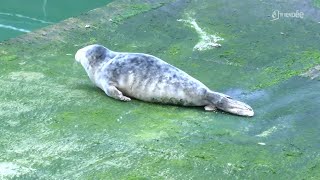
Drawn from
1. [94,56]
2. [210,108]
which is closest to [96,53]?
[94,56]

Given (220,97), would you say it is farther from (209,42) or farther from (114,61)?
(209,42)

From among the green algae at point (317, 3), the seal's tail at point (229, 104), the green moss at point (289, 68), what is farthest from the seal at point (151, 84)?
the green algae at point (317, 3)

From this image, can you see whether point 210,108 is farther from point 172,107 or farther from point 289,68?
point 289,68

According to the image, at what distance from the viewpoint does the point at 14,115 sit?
13.9ft

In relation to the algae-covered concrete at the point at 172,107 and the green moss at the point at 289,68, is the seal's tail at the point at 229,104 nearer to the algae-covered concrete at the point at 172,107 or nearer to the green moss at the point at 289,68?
the algae-covered concrete at the point at 172,107

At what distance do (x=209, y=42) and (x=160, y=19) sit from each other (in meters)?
0.92

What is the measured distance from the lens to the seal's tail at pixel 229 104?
170 inches

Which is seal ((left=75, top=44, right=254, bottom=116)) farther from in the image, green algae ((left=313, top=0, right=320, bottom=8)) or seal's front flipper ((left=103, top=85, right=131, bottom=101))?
green algae ((left=313, top=0, right=320, bottom=8))

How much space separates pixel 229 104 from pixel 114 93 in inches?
34.9

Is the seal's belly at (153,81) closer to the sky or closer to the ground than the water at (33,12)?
closer to the sky

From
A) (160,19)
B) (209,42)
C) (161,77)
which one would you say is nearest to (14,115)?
(161,77)

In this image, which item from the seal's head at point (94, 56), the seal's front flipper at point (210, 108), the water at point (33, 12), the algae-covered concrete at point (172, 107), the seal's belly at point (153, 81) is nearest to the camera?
the algae-covered concrete at point (172, 107)

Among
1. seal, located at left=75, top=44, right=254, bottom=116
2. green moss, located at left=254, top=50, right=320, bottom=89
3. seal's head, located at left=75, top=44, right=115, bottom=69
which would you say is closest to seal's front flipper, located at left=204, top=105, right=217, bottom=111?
seal, located at left=75, top=44, right=254, bottom=116

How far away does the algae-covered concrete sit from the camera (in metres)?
3.52
